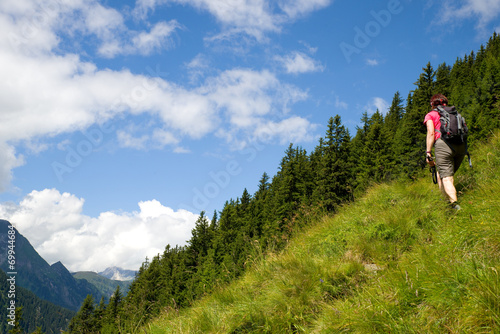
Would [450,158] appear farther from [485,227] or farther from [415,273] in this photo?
[415,273]

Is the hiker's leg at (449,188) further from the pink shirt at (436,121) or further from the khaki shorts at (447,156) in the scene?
the pink shirt at (436,121)

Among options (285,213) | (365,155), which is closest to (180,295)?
(285,213)

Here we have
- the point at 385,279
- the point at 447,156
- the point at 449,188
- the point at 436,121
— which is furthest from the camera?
the point at 436,121

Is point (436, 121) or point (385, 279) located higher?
point (436, 121)

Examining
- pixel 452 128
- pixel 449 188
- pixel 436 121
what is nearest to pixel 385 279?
pixel 449 188

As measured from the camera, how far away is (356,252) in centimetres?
481

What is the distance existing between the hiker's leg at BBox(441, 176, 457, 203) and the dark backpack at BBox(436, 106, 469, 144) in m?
0.80

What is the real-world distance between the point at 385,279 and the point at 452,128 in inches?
153

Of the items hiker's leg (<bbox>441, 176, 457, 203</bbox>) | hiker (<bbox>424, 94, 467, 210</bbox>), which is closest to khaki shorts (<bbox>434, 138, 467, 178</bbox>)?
hiker (<bbox>424, 94, 467, 210</bbox>)

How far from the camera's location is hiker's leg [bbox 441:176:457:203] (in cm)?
519

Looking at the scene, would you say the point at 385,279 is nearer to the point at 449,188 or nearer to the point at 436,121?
the point at 449,188

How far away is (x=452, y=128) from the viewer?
5.51m

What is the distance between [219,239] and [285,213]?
42.4 ft

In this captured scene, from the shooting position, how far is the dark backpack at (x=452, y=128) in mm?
5500
